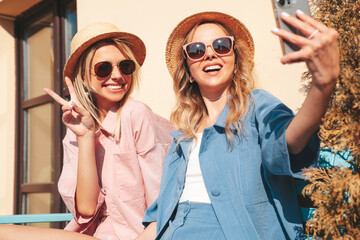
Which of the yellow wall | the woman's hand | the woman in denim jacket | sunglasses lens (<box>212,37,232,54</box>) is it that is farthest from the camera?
the yellow wall

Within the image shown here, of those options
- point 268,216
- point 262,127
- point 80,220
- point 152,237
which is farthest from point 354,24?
point 80,220

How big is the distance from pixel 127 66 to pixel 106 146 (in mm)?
548

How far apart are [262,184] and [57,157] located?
3263mm

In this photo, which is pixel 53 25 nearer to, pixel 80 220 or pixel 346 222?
pixel 80 220

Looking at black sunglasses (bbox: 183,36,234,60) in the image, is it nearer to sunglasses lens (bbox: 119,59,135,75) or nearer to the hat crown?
sunglasses lens (bbox: 119,59,135,75)

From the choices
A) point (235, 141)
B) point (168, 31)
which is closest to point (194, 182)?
point (235, 141)

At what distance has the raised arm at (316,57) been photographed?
974 millimetres

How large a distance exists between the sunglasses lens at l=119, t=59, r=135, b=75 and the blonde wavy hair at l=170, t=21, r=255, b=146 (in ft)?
1.08

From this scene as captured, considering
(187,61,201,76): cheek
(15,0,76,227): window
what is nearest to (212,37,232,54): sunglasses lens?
(187,61,201,76): cheek

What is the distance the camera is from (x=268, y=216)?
1.42m

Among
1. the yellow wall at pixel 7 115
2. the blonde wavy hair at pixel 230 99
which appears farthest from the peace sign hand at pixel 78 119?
the yellow wall at pixel 7 115

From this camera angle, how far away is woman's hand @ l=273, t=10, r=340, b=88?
97 centimetres

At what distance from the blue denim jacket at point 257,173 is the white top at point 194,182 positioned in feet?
0.26

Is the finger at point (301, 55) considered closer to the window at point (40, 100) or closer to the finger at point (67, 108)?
the finger at point (67, 108)
